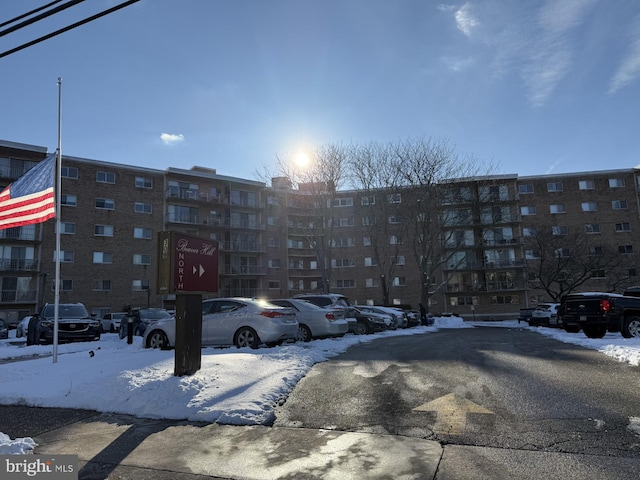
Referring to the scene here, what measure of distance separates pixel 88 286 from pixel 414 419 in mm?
42617

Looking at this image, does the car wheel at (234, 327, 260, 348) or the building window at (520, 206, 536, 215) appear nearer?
the car wheel at (234, 327, 260, 348)

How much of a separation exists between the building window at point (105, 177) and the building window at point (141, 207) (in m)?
3.17

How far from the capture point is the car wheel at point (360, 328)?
19.2 m

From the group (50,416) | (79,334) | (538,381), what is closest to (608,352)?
(538,381)

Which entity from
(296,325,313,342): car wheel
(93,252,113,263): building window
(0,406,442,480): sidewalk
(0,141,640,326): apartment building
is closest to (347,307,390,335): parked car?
(296,325,313,342): car wheel

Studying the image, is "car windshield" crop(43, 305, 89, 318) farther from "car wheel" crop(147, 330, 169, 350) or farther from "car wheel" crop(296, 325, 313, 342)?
"car wheel" crop(296, 325, 313, 342)

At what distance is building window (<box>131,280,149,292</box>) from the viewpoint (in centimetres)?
4331

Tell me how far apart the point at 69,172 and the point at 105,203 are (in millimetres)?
4188

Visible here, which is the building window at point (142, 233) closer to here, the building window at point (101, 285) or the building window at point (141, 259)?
the building window at point (141, 259)

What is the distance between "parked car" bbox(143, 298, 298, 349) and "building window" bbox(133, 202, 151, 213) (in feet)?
119

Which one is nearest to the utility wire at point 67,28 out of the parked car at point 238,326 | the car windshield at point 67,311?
the parked car at point 238,326

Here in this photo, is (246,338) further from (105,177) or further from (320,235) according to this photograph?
(105,177)

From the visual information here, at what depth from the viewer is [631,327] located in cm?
1338

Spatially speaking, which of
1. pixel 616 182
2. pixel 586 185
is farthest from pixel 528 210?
pixel 616 182
